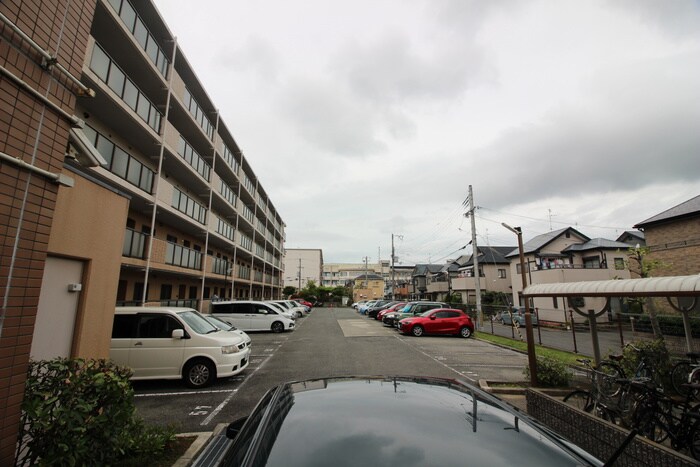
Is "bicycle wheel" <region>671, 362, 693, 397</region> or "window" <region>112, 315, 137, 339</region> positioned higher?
"window" <region>112, 315, 137, 339</region>

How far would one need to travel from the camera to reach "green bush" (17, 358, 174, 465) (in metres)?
2.69

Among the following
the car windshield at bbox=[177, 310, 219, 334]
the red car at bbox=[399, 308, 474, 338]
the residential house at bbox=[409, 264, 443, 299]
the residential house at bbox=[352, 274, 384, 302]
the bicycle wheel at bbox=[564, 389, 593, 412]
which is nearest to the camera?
the bicycle wheel at bbox=[564, 389, 593, 412]

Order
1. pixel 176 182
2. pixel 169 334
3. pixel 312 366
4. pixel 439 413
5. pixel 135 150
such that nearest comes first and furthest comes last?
pixel 439 413, pixel 169 334, pixel 312 366, pixel 135 150, pixel 176 182

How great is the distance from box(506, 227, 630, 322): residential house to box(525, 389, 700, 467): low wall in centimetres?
2141

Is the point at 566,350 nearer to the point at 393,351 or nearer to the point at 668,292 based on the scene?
the point at 393,351

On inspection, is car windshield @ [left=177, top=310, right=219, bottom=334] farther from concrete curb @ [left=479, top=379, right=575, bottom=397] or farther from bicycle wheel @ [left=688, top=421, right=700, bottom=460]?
bicycle wheel @ [left=688, top=421, right=700, bottom=460]

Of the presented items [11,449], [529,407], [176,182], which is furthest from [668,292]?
[176,182]

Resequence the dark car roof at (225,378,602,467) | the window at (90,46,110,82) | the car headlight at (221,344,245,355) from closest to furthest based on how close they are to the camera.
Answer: the dark car roof at (225,378,602,467)
the car headlight at (221,344,245,355)
the window at (90,46,110,82)

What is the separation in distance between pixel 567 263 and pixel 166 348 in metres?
31.2

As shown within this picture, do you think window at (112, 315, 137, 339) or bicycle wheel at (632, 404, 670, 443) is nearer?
bicycle wheel at (632, 404, 670, 443)

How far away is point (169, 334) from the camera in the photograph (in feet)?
23.8

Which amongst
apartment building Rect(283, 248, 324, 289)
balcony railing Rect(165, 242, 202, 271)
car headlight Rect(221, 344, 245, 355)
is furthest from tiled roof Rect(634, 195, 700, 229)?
apartment building Rect(283, 248, 324, 289)

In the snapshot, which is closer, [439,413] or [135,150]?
[439,413]

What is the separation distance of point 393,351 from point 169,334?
786 cm
